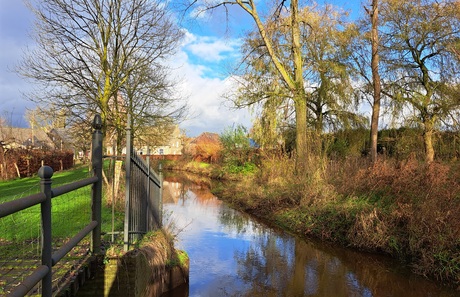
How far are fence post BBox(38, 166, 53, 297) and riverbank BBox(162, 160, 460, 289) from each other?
726cm

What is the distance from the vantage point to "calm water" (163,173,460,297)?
680 cm

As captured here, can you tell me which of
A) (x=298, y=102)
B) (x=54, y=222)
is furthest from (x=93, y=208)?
(x=298, y=102)

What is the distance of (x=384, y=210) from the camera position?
365 inches

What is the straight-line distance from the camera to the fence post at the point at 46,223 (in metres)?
2.41

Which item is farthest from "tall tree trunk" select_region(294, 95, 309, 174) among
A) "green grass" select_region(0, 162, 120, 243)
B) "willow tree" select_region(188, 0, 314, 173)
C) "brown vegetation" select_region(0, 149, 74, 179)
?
"brown vegetation" select_region(0, 149, 74, 179)

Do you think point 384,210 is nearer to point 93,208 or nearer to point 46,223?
point 93,208

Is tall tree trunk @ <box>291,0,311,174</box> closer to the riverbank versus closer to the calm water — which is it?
the riverbank

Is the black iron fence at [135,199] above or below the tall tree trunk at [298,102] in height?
below

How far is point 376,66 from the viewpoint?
1767 centimetres

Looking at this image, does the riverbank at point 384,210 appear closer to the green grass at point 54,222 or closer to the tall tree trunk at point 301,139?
the tall tree trunk at point 301,139

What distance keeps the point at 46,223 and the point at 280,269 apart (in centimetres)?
633

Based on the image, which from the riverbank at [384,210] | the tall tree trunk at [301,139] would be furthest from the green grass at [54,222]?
the tall tree trunk at [301,139]

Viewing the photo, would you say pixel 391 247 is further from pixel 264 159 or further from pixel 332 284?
pixel 264 159

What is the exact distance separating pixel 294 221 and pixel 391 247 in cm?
355
